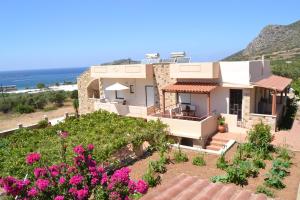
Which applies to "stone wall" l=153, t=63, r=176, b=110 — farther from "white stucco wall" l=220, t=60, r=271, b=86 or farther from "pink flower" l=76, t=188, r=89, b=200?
"pink flower" l=76, t=188, r=89, b=200

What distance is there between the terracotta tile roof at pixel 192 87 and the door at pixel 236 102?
1.30m

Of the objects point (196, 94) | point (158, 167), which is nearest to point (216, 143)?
point (196, 94)

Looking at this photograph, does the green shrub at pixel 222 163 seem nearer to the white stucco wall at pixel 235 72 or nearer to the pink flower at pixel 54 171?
the white stucco wall at pixel 235 72

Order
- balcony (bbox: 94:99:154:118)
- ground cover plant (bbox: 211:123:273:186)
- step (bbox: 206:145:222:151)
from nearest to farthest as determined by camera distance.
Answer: ground cover plant (bbox: 211:123:273:186) < step (bbox: 206:145:222:151) < balcony (bbox: 94:99:154:118)

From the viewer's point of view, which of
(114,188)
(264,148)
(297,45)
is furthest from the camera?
(297,45)

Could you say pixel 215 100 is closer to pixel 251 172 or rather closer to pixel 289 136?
pixel 289 136

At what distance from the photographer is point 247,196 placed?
6191 millimetres

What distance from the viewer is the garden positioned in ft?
19.2

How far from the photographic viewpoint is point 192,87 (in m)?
18.6

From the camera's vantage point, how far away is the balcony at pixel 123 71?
21.5m

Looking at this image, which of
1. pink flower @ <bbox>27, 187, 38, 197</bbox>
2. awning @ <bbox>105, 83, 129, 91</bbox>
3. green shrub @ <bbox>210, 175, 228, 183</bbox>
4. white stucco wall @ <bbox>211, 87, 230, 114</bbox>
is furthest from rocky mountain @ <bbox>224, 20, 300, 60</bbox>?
pink flower @ <bbox>27, 187, 38, 197</bbox>

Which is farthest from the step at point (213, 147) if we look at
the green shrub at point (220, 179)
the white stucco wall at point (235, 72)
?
the green shrub at point (220, 179)

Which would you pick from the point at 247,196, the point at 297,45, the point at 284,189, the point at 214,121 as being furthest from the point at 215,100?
the point at 297,45

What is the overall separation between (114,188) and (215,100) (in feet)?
47.6
